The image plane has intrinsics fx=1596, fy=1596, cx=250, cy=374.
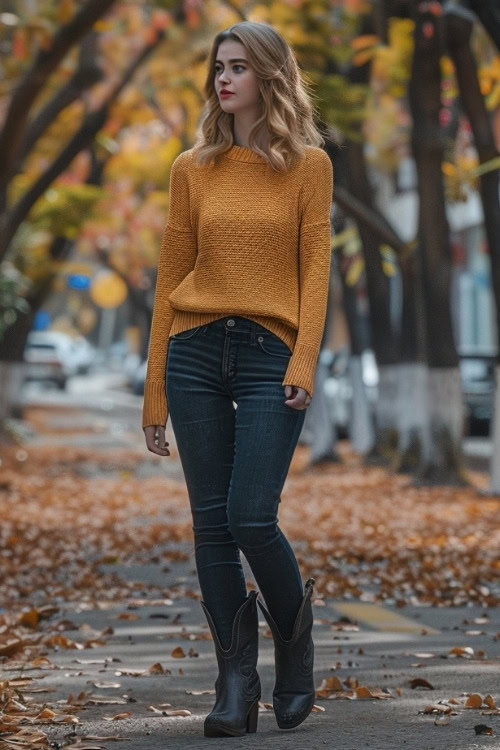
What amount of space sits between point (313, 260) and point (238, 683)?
1.24 metres

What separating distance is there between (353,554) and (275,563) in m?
6.20

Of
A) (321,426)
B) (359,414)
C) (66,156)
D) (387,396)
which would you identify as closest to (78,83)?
(66,156)

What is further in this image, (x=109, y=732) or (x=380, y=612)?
(x=380, y=612)

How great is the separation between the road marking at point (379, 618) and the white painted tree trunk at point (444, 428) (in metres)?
8.75

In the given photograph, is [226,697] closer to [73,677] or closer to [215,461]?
[215,461]

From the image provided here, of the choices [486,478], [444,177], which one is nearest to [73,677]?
[444,177]

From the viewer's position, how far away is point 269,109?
4.62 metres

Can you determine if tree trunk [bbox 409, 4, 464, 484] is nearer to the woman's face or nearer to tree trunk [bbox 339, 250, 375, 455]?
tree trunk [bbox 339, 250, 375, 455]

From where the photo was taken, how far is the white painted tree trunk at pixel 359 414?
24250 millimetres

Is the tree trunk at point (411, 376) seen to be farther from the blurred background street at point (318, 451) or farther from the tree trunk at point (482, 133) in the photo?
Result: the tree trunk at point (482, 133)

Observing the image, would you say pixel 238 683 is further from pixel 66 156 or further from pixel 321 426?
pixel 321 426

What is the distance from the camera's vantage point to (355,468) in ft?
68.5

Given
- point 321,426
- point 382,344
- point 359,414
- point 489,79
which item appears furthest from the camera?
point 359,414

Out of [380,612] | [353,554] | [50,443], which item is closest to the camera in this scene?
[380,612]
